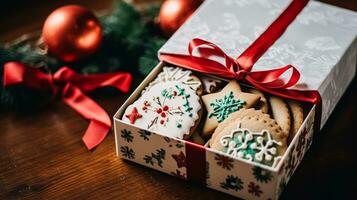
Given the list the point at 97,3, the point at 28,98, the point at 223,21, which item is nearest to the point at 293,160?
the point at 223,21

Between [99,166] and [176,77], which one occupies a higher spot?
[176,77]

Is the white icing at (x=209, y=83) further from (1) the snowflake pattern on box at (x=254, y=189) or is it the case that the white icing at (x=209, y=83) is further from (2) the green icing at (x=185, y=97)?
(1) the snowflake pattern on box at (x=254, y=189)

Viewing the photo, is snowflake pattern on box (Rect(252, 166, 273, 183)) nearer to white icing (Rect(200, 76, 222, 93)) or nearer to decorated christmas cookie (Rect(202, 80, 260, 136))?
decorated christmas cookie (Rect(202, 80, 260, 136))

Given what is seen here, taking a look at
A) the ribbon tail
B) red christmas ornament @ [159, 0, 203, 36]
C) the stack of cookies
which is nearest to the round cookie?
the stack of cookies

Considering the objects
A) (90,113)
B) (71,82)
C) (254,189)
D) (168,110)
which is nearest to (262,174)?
(254,189)

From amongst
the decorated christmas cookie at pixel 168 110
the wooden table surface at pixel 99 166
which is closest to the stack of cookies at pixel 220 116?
the decorated christmas cookie at pixel 168 110

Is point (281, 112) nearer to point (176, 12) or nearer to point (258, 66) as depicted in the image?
point (258, 66)

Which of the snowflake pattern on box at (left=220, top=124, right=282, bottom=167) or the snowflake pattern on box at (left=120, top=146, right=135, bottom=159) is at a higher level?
the snowflake pattern on box at (left=220, top=124, right=282, bottom=167)
